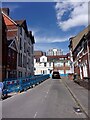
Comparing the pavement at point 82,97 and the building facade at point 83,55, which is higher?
the building facade at point 83,55

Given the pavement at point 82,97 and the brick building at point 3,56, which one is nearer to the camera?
the pavement at point 82,97

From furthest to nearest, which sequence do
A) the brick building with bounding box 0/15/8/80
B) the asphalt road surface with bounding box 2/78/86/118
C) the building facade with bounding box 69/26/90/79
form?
the brick building with bounding box 0/15/8/80 → the building facade with bounding box 69/26/90/79 → the asphalt road surface with bounding box 2/78/86/118

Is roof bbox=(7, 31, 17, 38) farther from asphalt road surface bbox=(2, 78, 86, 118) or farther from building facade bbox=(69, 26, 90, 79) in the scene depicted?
asphalt road surface bbox=(2, 78, 86, 118)

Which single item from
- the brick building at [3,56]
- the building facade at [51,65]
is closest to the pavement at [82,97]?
the brick building at [3,56]

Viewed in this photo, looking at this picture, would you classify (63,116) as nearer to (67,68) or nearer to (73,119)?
(73,119)

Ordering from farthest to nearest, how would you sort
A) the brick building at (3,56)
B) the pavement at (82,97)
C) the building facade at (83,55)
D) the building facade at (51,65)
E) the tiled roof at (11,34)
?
the building facade at (51,65), the tiled roof at (11,34), the brick building at (3,56), the building facade at (83,55), the pavement at (82,97)

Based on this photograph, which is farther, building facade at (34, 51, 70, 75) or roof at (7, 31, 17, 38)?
building facade at (34, 51, 70, 75)

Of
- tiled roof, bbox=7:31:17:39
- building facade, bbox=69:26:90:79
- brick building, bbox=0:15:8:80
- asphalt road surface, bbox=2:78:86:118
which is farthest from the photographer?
tiled roof, bbox=7:31:17:39

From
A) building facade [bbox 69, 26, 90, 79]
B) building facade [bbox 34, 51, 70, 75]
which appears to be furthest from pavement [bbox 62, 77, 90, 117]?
building facade [bbox 34, 51, 70, 75]

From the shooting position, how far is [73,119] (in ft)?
28.1

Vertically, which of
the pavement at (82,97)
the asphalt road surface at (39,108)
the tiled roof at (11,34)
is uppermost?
the tiled roof at (11,34)

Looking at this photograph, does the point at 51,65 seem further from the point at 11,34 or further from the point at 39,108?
the point at 39,108

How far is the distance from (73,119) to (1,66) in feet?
79.8

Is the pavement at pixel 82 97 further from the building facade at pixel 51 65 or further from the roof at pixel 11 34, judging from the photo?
the building facade at pixel 51 65
